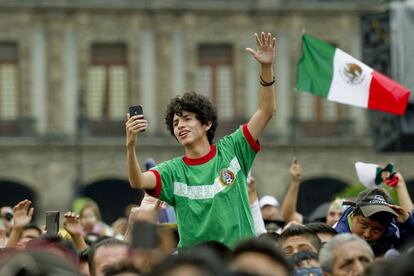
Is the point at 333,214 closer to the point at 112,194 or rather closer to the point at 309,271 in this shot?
the point at 309,271

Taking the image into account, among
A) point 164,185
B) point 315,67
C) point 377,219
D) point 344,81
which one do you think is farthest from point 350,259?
point 315,67

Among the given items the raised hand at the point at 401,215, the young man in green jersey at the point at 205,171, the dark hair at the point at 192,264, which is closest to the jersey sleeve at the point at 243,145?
the young man in green jersey at the point at 205,171

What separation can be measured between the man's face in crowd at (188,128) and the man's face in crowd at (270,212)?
603cm

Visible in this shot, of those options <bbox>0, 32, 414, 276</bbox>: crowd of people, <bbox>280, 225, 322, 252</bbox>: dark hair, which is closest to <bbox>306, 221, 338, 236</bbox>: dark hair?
<bbox>0, 32, 414, 276</bbox>: crowd of people

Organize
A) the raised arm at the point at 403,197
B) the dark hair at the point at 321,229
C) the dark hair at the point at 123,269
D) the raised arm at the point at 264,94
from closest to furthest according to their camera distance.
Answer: the dark hair at the point at 123,269 < the raised arm at the point at 264,94 < the dark hair at the point at 321,229 < the raised arm at the point at 403,197

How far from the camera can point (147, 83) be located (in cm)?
4969

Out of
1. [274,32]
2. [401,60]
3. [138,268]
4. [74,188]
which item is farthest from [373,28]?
[274,32]

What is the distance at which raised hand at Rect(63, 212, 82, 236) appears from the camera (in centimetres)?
1201

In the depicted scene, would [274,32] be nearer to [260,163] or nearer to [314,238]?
[260,163]

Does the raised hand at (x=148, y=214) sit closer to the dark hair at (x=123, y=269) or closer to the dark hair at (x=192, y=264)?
the dark hair at (x=123, y=269)

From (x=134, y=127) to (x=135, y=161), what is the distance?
0.23m

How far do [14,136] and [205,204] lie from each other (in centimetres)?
3816

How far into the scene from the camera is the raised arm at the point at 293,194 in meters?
14.6

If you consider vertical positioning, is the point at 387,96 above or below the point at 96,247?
above
